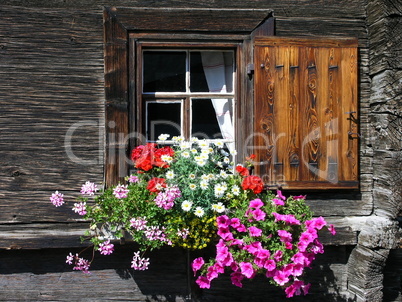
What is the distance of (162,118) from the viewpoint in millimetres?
3879

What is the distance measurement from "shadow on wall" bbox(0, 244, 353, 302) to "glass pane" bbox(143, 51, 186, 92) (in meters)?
1.35

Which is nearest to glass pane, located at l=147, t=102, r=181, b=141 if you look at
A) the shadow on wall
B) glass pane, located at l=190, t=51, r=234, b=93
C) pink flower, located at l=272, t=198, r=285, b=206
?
glass pane, located at l=190, t=51, r=234, b=93

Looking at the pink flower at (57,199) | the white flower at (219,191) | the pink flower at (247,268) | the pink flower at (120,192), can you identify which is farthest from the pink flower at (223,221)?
the pink flower at (57,199)

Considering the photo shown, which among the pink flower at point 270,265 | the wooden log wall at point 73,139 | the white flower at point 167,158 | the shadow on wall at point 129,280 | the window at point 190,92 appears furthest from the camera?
the window at point 190,92

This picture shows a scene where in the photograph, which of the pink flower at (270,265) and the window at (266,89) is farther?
the window at (266,89)

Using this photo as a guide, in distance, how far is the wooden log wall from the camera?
3.58 meters

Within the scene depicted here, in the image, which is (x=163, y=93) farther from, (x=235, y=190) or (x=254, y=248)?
(x=254, y=248)

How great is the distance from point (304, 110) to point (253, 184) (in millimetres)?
796

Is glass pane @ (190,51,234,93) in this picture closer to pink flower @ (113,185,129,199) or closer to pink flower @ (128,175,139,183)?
pink flower @ (128,175,139,183)

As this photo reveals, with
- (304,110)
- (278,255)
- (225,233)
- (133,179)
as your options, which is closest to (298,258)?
(278,255)

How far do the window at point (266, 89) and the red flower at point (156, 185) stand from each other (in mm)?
491

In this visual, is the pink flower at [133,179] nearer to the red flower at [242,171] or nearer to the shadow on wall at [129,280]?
the shadow on wall at [129,280]

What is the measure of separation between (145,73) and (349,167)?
73.4 inches

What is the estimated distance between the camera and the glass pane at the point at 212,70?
391 cm
